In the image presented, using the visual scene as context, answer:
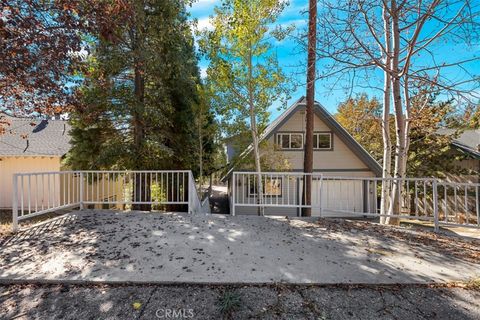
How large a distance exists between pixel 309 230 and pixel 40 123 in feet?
48.2

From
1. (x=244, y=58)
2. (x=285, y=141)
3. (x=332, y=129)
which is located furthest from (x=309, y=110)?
(x=332, y=129)

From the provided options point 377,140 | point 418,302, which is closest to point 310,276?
point 418,302

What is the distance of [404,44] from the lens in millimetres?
5676

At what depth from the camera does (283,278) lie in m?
3.07

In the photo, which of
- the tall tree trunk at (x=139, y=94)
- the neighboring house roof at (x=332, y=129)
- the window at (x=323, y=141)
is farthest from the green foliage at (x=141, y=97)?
the window at (x=323, y=141)

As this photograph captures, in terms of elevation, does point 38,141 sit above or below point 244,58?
below

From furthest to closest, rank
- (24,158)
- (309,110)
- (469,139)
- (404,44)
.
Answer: (469,139)
(24,158)
(309,110)
(404,44)

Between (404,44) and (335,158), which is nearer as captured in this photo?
(404,44)

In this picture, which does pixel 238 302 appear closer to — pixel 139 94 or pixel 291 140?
pixel 139 94

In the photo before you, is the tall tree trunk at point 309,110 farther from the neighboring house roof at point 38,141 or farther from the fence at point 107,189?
the neighboring house roof at point 38,141

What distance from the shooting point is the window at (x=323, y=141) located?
12.8m

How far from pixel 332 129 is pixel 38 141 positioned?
540 inches

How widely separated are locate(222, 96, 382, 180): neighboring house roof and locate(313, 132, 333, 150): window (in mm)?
437

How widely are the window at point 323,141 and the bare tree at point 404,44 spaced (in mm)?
6724
